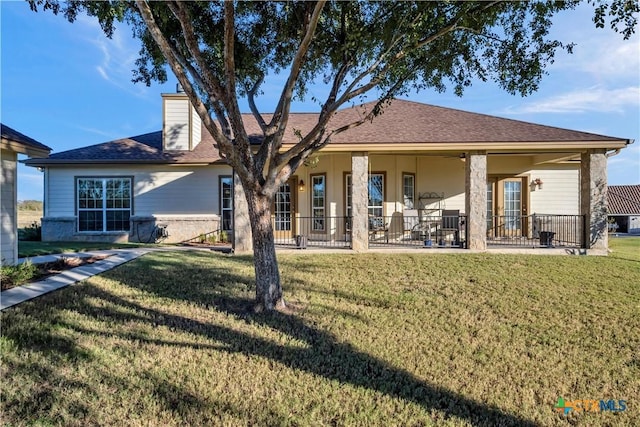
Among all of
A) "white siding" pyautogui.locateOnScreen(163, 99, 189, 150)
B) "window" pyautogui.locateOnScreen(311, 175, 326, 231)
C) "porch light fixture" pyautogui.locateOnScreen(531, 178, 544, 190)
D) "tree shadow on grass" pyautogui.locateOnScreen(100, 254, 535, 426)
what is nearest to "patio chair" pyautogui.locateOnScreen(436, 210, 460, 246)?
"window" pyautogui.locateOnScreen(311, 175, 326, 231)

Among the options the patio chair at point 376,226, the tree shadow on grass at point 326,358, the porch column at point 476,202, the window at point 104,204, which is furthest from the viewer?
the window at point 104,204

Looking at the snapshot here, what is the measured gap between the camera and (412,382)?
3619 mm

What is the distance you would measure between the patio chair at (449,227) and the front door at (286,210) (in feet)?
17.7

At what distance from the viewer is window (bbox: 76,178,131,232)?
14812 millimetres

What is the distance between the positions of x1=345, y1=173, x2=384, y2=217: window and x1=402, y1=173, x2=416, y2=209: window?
0.92 m

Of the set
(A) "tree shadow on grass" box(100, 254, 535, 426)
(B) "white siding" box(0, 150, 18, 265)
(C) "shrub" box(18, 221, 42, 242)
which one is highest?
(B) "white siding" box(0, 150, 18, 265)

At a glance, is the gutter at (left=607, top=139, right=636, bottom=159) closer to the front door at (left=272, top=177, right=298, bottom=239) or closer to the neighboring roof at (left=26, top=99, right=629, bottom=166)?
the neighboring roof at (left=26, top=99, right=629, bottom=166)

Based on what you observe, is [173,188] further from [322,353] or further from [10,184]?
[322,353]

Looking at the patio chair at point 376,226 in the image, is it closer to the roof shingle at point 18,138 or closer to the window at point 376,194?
the window at point 376,194

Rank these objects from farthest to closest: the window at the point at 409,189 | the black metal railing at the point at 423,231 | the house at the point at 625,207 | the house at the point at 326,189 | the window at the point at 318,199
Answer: the house at the point at 625,207, the window at the point at 409,189, the window at the point at 318,199, the house at the point at 326,189, the black metal railing at the point at 423,231

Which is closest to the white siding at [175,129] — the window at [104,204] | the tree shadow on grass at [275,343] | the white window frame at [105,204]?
the white window frame at [105,204]

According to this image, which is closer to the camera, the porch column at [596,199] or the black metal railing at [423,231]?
the porch column at [596,199]

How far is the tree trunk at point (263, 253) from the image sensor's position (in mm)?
5688

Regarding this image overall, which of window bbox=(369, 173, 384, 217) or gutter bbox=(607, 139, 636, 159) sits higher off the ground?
gutter bbox=(607, 139, 636, 159)
